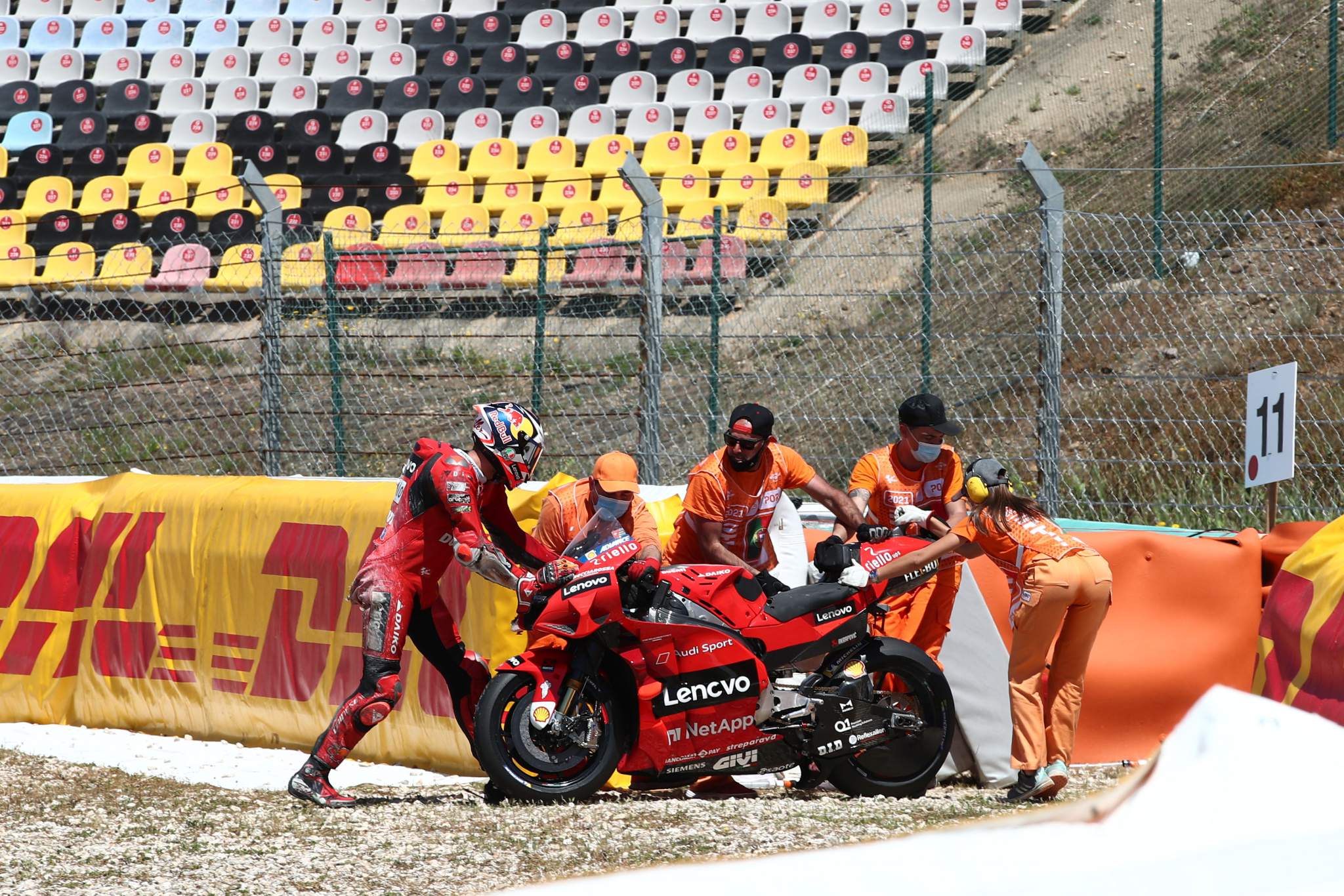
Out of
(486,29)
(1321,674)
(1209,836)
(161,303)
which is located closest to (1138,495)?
(1321,674)

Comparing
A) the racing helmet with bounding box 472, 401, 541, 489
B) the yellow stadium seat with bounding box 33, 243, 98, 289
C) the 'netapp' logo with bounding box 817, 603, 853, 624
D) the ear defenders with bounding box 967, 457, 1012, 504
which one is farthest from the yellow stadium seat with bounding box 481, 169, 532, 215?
the 'netapp' logo with bounding box 817, 603, 853, 624

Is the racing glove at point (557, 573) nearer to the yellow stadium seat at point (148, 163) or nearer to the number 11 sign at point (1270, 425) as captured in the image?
the number 11 sign at point (1270, 425)

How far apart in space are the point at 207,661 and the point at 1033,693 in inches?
175

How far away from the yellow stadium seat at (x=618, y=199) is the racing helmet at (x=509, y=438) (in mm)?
10703

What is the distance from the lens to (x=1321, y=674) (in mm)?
6340

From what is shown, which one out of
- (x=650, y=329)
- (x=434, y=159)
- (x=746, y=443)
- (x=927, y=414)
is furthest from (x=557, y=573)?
(x=434, y=159)

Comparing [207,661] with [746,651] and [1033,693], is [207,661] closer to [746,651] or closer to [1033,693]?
[746,651]

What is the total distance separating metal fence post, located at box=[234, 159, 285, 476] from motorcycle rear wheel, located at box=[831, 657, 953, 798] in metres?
4.39

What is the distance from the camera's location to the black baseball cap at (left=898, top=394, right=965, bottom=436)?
275 inches

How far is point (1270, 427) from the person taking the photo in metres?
7.29

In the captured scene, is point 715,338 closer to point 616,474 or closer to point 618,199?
point 616,474

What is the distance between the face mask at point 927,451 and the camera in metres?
7.10

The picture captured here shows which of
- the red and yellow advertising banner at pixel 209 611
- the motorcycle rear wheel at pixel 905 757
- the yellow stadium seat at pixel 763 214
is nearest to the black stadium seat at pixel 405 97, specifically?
the yellow stadium seat at pixel 763 214

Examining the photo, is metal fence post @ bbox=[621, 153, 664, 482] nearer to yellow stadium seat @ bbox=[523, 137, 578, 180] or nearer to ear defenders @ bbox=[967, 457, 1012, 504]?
ear defenders @ bbox=[967, 457, 1012, 504]
